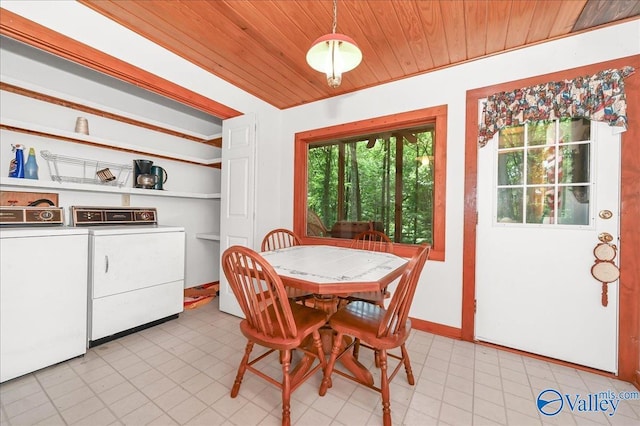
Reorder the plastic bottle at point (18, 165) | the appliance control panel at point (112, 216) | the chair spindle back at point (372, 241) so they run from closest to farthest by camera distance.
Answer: the plastic bottle at point (18, 165), the appliance control panel at point (112, 216), the chair spindle back at point (372, 241)

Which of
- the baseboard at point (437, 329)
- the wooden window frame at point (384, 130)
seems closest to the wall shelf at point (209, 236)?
the wooden window frame at point (384, 130)

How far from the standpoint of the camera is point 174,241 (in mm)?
2600

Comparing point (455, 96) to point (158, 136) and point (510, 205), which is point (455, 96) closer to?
point (510, 205)

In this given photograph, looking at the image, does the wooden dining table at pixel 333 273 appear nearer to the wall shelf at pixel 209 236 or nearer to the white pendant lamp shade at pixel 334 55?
the white pendant lamp shade at pixel 334 55

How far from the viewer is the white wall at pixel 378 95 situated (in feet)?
5.94

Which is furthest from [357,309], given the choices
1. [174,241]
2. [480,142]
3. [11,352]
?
[11,352]

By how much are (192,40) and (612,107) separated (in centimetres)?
312

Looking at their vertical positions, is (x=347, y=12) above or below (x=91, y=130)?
above

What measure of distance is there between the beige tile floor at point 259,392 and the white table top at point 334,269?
76cm

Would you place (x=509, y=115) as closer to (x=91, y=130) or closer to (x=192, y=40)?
(x=192, y=40)

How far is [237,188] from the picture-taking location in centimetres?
290

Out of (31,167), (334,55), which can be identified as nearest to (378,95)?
(334,55)

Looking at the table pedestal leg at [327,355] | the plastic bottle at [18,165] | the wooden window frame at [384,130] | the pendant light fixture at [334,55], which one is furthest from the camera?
the wooden window frame at [384,130]

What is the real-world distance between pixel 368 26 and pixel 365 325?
2.05 m
